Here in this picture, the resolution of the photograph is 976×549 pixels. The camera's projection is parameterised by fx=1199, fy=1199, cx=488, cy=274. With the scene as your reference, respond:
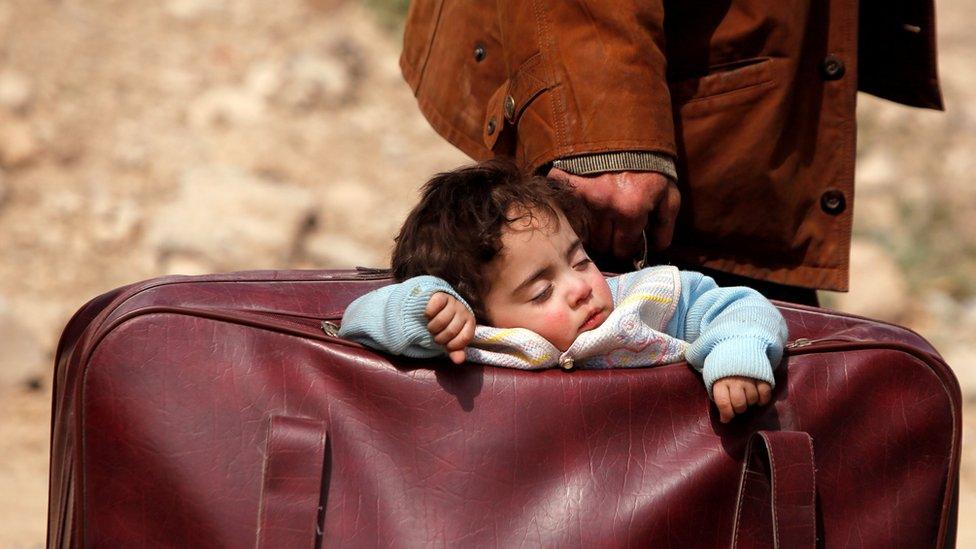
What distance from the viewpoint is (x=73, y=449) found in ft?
5.76

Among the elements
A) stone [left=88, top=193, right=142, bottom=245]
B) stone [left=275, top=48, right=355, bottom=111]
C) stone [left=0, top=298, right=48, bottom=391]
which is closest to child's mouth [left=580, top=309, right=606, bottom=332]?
stone [left=0, top=298, right=48, bottom=391]

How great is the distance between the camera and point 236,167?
612 centimetres

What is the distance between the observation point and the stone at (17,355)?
175 inches

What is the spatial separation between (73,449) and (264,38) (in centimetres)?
596

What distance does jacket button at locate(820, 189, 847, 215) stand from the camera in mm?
2305

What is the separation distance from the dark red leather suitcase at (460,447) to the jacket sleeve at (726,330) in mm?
53

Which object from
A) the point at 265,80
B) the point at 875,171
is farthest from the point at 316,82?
the point at 875,171

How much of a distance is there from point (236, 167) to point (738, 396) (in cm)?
471

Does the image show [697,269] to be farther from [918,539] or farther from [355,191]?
[355,191]

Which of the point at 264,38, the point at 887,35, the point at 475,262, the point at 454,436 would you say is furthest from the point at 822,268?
the point at 264,38

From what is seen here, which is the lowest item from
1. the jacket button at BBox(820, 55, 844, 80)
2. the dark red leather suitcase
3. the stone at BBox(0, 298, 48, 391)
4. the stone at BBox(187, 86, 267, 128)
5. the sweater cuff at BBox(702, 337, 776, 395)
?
the stone at BBox(0, 298, 48, 391)

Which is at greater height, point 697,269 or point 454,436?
point 697,269

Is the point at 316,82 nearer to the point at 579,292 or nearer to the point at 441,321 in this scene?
the point at 579,292

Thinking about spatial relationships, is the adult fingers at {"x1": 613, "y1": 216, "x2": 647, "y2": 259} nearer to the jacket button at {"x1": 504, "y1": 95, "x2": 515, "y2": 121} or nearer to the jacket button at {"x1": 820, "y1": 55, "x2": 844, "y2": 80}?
the jacket button at {"x1": 504, "y1": 95, "x2": 515, "y2": 121}
